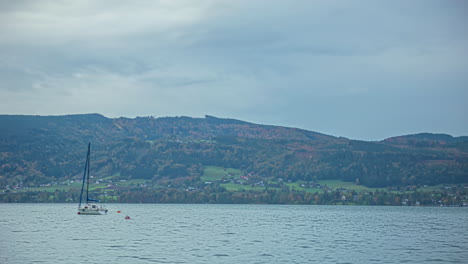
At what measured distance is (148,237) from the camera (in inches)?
3135

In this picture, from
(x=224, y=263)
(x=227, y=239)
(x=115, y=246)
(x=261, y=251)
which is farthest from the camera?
(x=227, y=239)

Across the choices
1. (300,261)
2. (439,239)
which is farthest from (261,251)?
(439,239)

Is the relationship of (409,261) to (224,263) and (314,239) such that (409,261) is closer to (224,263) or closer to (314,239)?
(224,263)

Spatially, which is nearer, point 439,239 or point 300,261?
point 300,261

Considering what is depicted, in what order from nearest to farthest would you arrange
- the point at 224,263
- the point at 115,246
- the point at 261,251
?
1. the point at 224,263
2. the point at 261,251
3. the point at 115,246

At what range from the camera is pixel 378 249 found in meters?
65.7

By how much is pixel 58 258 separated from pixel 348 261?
96.3ft

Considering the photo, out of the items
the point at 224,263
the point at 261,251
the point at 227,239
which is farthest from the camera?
the point at 227,239

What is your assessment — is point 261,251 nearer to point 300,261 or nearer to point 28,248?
point 300,261

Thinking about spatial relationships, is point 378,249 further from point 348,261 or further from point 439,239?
point 439,239

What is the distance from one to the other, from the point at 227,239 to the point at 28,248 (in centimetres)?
2642

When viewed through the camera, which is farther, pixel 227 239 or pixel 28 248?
pixel 227 239

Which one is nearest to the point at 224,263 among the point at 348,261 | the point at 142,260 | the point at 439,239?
the point at 142,260

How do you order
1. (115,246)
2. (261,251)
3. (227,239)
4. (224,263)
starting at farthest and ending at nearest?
1. (227,239)
2. (115,246)
3. (261,251)
4. (224,263)
